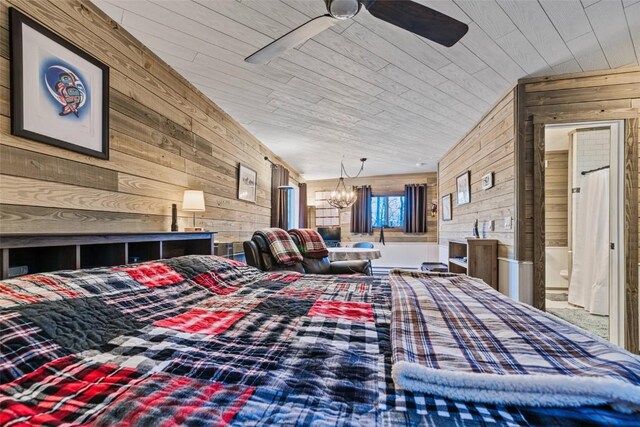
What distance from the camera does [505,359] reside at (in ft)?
2.45

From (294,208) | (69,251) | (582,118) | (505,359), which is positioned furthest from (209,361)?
(294,208)

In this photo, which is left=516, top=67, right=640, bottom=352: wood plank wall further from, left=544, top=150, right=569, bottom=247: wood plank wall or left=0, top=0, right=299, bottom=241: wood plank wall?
left=0, top=0, right=299, bottom=241: wood plank wall

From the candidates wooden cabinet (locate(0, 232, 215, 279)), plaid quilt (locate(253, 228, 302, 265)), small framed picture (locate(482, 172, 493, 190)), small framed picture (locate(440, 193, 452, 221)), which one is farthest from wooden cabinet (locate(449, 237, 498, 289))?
wooden cabinet (locate(0, 232, 215, 279))

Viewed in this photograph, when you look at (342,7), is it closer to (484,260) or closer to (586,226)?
(484,260)

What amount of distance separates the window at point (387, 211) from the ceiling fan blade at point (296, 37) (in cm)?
571

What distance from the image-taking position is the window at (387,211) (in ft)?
23.4

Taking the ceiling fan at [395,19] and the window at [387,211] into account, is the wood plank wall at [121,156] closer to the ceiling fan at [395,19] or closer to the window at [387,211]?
the ceiling fan at [395,19]

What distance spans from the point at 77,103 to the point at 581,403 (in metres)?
2.41

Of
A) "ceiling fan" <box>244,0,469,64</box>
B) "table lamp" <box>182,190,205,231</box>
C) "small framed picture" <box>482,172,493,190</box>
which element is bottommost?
"table lamp" <box>182,190,205,231</box>

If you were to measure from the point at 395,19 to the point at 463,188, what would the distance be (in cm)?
328

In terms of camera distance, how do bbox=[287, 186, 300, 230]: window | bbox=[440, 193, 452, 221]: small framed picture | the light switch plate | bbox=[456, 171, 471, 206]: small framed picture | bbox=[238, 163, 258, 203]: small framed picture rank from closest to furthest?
the light switch plate < bbox=[238, 163, 258, 203]: small framed picture < bbox=[456, 171, 471, 206]: small framed picture < bbox=[440, 193, 452, 221]: small framed picture < bbox=[287, 186, 300, 230]: window

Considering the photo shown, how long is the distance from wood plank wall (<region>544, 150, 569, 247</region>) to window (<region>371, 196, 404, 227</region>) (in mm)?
2963

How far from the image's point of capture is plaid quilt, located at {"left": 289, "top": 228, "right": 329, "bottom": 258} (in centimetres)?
360

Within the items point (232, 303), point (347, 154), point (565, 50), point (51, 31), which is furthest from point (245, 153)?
point (565, 50)
